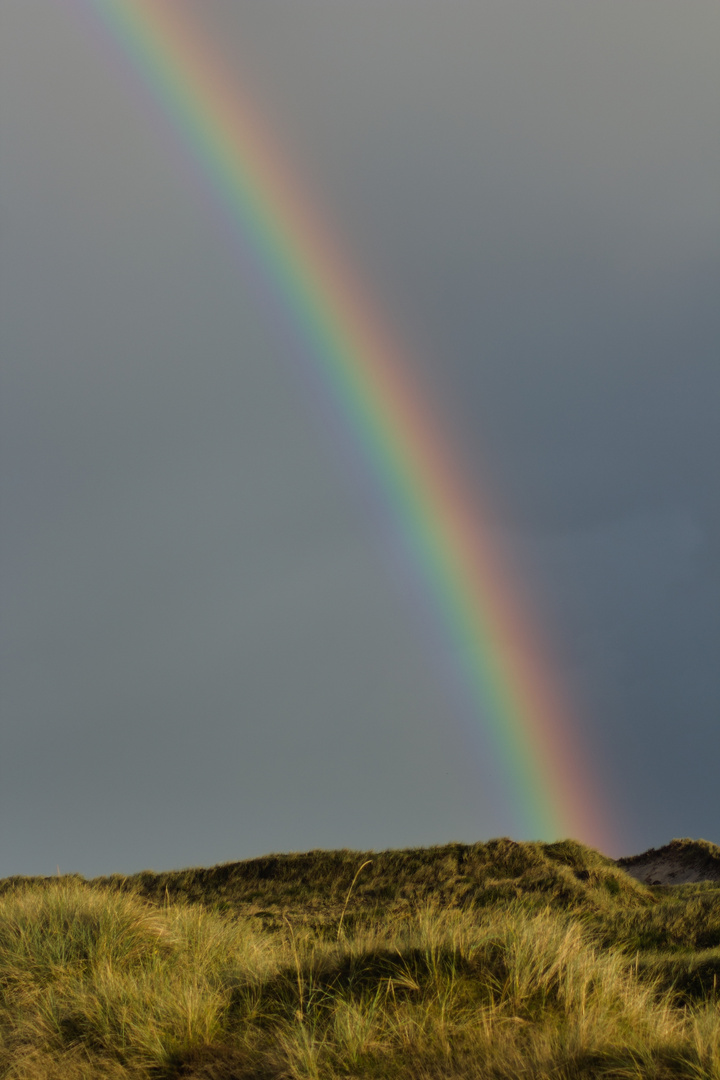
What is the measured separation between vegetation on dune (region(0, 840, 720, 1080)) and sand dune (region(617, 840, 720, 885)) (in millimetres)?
13835

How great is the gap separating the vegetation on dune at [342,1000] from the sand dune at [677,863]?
45.4 feet

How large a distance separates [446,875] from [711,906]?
7447mm

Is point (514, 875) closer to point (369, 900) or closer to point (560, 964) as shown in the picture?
point (369, 900)

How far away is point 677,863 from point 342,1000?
895 inches

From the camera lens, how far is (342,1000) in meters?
6.25

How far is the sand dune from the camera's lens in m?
24.3

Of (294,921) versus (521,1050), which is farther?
(294,921)

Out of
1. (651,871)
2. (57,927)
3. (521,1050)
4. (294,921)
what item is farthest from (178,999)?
(651,871)

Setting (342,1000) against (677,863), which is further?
(677,863)

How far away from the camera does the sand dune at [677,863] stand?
2431 cm

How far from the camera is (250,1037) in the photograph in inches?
248

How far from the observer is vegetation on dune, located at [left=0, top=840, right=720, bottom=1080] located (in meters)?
5.20

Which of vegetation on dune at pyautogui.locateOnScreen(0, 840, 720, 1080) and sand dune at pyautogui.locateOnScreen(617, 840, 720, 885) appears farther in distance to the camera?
sand dune at pyautogui.locateOnScreen(617, 840, 720, 885)

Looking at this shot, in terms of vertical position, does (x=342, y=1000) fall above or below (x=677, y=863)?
below
